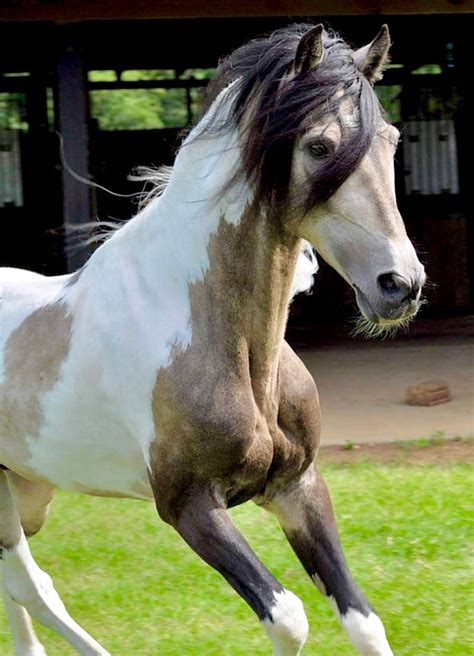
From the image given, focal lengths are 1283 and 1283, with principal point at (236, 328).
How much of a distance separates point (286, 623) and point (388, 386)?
5.14m

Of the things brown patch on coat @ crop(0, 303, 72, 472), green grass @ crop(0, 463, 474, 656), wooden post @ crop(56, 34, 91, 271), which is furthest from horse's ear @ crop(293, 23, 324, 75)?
wooden post @ crop(56, 34, 91, 271)

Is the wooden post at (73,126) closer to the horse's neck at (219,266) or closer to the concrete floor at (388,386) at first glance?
the concrete floor at (388,386)

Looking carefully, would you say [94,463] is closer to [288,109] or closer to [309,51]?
[288,109]

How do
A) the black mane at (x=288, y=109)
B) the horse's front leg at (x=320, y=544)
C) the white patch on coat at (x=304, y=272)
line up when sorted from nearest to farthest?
the black mane at (x=288, y=109) < the horse's front leg at (x=320, y=544) < the white patch on coat at (x=304, y=272)

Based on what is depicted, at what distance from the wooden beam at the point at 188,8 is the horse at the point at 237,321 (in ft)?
15.9

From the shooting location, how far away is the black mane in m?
2.96

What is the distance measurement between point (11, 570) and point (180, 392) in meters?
1.08

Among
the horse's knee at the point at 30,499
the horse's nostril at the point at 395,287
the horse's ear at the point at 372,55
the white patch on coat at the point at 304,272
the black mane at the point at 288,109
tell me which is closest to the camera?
the horse's nostril at the point at 395,287

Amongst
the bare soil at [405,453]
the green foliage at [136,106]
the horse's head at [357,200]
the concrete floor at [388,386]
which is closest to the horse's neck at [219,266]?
the horse's head at [357,200]

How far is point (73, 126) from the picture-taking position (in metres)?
8.33

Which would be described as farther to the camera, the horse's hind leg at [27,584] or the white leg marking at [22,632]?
the white leg marking at [22,632]

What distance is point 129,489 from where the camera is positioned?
11.6 feet

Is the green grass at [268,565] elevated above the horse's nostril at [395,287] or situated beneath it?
situated beneath

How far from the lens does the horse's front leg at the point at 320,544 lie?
10.8 ft
